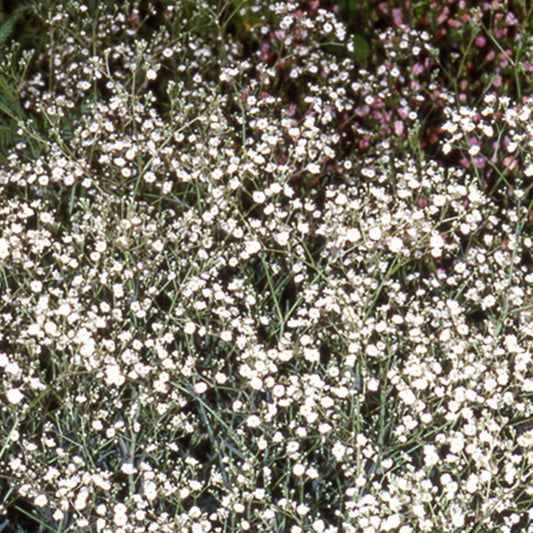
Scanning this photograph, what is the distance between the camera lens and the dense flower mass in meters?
3.24

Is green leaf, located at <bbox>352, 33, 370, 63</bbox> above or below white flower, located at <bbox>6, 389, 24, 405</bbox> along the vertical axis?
above

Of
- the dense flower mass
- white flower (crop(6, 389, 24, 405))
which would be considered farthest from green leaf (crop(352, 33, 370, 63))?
white flower (crop(6, 389, 24, 405))

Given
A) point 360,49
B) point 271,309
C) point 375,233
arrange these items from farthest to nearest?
point 360,49
point 271,309
point 375,233

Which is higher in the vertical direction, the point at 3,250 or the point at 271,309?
the point at 271,309

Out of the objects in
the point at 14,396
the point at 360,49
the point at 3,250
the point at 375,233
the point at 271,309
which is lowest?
the point at 14,396

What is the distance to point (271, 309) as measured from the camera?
403cm

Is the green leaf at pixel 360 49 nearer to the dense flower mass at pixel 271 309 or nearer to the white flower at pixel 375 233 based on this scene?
the dense flower mass at pixel 271 309

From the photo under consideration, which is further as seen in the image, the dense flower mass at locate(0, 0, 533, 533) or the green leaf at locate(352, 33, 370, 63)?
the green leaf at locate(352, 33, 370, 63)

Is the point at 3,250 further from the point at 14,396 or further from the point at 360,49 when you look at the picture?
the point at 360,49

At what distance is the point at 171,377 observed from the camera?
3.56 meters

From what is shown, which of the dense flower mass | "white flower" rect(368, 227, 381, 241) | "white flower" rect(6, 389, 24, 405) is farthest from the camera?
"white flower" rect(368, 227, 381, 241)

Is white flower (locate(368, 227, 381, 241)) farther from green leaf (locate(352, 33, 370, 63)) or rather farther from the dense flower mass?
green leaf (locate(352, 33, 370, 63))

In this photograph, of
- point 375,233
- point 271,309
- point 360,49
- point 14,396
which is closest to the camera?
point 14,396

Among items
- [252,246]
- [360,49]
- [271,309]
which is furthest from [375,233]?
[360,49]
